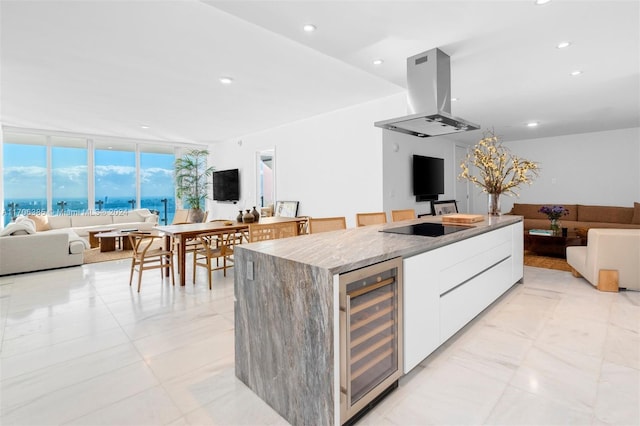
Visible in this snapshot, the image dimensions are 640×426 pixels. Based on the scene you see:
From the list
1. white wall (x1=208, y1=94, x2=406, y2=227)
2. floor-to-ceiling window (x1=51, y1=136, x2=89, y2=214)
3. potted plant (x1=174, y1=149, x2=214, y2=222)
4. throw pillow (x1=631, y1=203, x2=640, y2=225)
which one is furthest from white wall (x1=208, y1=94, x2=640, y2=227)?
floor-to-ceiling window (x1=51, y1=136, x2=89, y2=214)

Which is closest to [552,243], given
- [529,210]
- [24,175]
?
[529,210]

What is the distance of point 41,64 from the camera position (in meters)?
3.63

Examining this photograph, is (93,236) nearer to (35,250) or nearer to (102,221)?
(102,221)

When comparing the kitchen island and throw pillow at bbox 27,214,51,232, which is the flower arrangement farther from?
throw pillow at bbox 27,214,51,232

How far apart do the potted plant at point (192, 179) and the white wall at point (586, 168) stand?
27.1ft

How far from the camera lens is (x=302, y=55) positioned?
3.38m

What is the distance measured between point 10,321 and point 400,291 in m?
3.45

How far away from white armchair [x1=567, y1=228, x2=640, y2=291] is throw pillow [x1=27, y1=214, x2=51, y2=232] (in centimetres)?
914

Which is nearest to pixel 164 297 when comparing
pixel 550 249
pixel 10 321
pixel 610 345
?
pixel 10 321

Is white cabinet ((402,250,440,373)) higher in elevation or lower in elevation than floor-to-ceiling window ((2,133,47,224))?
lower

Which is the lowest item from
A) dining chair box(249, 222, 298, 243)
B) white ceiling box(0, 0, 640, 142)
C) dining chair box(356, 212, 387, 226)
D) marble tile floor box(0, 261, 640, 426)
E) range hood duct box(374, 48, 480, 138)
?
marble tile floor box(0, 261, 640, 426)

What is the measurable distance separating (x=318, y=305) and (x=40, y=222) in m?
7.71

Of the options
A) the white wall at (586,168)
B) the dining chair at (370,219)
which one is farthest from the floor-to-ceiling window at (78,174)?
the white wall at (586,168)

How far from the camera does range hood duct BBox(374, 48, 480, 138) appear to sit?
3096 mm
